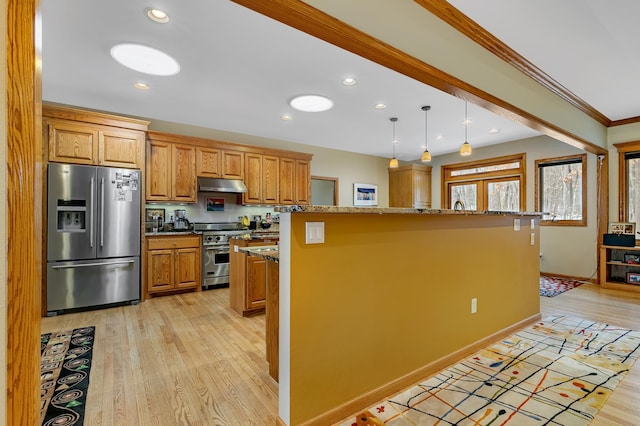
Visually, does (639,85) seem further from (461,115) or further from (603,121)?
(461,115)

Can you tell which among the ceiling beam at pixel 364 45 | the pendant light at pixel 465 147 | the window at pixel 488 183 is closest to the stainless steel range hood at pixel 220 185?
the pendant light at pixel 465 147

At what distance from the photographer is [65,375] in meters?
2.20

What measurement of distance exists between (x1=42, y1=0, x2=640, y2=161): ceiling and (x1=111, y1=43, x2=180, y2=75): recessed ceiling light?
80 mm

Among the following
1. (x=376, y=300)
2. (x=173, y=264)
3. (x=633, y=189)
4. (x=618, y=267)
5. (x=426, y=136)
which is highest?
(x=426, y=136)

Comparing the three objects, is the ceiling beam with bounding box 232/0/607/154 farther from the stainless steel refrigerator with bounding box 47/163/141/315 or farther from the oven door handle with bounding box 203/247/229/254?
the oven door handle with bounding box 203/247/229/254

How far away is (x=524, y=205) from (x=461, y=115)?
280 cm

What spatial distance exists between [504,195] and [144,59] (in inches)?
263

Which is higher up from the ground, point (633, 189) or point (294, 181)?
point (294, 181)

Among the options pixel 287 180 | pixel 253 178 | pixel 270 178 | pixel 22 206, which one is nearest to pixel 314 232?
pixel 22 206

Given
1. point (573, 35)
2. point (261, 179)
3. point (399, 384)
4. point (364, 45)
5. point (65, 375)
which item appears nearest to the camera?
point (364, 45)

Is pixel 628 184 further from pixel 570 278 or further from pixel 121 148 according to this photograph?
pixel 121 148

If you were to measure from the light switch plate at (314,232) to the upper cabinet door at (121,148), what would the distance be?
3574 mm

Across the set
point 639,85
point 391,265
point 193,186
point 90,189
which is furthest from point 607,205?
point 90,189

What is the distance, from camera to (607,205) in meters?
4.99
